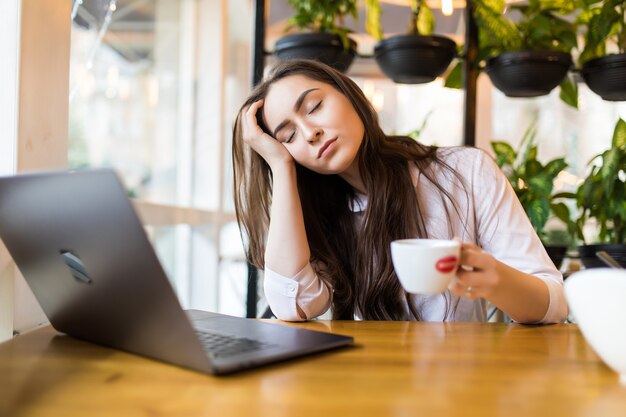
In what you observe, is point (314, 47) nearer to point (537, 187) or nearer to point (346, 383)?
point (537, 187)

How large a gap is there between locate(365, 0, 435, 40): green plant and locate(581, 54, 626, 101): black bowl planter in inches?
22.8

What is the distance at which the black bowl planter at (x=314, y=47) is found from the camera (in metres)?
2.20

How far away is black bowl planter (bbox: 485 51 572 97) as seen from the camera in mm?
2160

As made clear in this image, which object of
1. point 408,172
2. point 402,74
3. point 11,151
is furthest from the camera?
point 402,74

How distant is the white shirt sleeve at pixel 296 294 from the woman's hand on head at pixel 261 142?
263 millimetres

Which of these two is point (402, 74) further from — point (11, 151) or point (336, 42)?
point (11, 151)

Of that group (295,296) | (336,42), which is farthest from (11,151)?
(336,42)

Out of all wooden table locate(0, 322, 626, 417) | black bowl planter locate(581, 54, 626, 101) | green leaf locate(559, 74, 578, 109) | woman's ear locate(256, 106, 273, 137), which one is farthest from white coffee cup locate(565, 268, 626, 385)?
green leaf locate(559, 74, 578, 109)

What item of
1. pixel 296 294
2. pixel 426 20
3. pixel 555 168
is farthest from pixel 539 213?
pixel 296 294

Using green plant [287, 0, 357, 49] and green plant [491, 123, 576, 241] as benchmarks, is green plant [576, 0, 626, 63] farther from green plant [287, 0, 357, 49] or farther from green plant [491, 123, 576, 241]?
green plant [287, 0, 357, 49]

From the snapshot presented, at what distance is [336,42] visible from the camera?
7.30 feet

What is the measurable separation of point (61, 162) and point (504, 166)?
1.88m

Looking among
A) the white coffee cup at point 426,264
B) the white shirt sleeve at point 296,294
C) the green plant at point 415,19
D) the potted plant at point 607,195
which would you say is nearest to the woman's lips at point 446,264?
the white coffee cup at point 426,264

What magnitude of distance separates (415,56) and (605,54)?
2.46 feet
